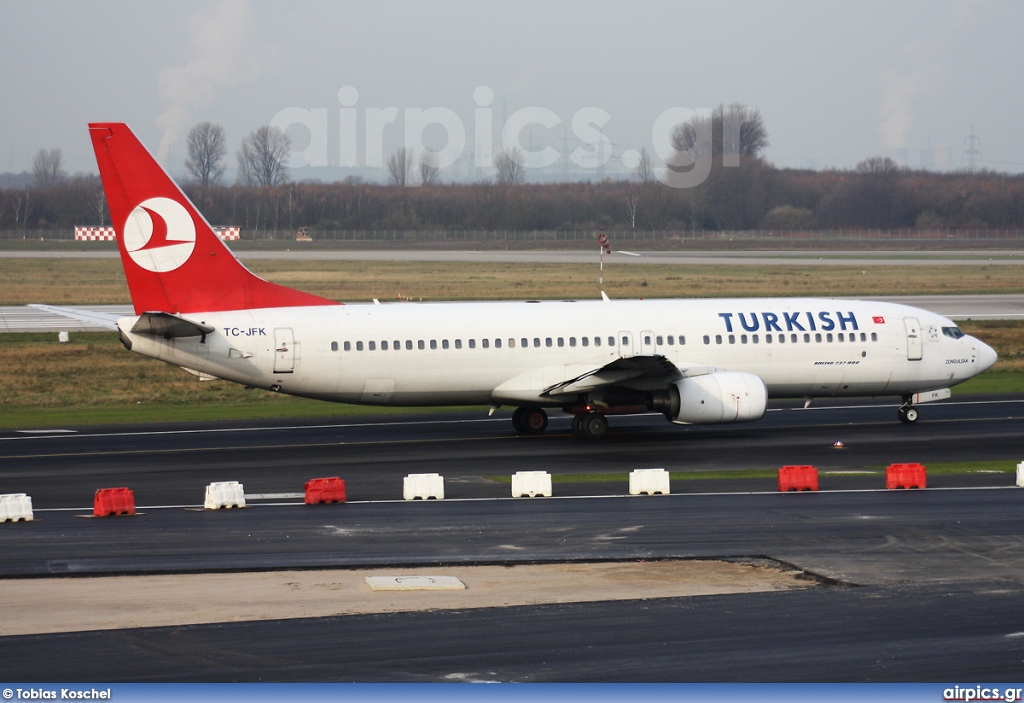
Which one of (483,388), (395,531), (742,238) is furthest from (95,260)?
(395,531)

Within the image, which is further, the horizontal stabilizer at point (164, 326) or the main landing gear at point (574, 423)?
the main landing gear at point (574, 423)

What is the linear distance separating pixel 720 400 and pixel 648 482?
8221 millimetres

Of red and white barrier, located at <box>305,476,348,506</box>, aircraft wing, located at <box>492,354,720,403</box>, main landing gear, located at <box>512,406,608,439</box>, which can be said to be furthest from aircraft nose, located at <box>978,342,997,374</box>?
red and white barrier, located at <box>305,476,348,506</box>

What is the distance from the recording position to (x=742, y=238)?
582 ft

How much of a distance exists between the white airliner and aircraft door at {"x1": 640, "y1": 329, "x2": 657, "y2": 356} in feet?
0.16

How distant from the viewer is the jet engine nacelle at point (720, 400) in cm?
3512

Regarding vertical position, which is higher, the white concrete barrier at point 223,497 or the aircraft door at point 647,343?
the aircraft door at point 647,343

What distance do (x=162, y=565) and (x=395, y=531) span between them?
179 inches

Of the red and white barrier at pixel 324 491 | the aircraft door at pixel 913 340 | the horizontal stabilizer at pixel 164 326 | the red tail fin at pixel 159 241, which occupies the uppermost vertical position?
the red tail fin at pixel 159 241

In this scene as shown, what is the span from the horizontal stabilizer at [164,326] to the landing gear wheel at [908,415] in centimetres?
2164

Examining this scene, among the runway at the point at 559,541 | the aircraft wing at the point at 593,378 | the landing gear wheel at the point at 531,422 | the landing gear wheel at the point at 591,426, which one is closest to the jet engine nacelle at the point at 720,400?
the aircraft wing at the point at 593,378

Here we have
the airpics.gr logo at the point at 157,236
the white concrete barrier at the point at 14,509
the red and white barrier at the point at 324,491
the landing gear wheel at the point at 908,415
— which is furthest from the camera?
the landing gear wheel at the point at 908,415

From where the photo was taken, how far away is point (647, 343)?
123 feet

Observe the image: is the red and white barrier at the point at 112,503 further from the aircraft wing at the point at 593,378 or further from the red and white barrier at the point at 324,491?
the aircraft wing at the point at 593,378
